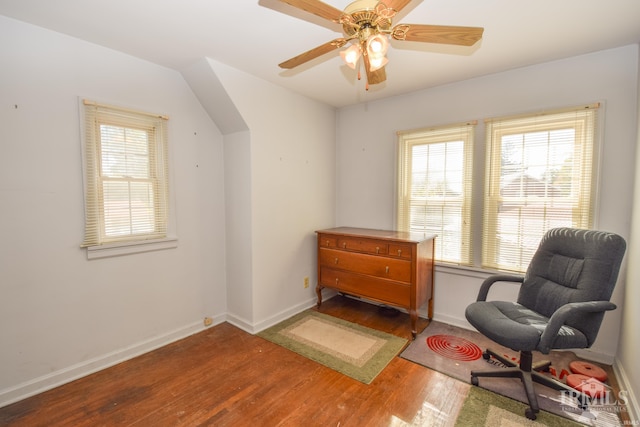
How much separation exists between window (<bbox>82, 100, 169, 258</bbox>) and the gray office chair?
105 inches

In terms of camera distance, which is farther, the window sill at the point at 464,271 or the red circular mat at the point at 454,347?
the window sill at the point at 464,271

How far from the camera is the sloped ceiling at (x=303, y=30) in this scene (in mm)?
1702

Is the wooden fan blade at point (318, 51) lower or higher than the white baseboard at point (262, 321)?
higher

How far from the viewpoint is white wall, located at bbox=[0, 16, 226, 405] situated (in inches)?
73.3

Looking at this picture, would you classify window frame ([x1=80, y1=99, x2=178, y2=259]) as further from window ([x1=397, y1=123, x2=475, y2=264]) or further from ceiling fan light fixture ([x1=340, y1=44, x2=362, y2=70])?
window ([x1=397, y1=123, x2=475, y2=264])

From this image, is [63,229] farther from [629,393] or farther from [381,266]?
[629,393]

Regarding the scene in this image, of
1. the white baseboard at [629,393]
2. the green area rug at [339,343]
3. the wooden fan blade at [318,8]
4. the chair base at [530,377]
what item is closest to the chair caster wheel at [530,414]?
the chair base at [530,377]

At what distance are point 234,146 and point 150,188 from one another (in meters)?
0.84

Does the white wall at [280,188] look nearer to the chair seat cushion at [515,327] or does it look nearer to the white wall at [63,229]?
the white wall at [63,229]

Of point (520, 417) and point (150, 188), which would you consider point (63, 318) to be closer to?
point (150, 188)

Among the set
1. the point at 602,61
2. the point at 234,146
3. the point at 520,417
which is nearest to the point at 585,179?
the point at 602,61

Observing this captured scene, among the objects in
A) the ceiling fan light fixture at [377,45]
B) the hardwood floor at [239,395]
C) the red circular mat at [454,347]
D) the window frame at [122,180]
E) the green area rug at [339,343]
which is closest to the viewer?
the ceiling fan light fixture at [377,45]

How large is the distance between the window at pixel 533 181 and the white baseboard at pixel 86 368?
2.99 meters

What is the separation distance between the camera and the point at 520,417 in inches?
68.5
